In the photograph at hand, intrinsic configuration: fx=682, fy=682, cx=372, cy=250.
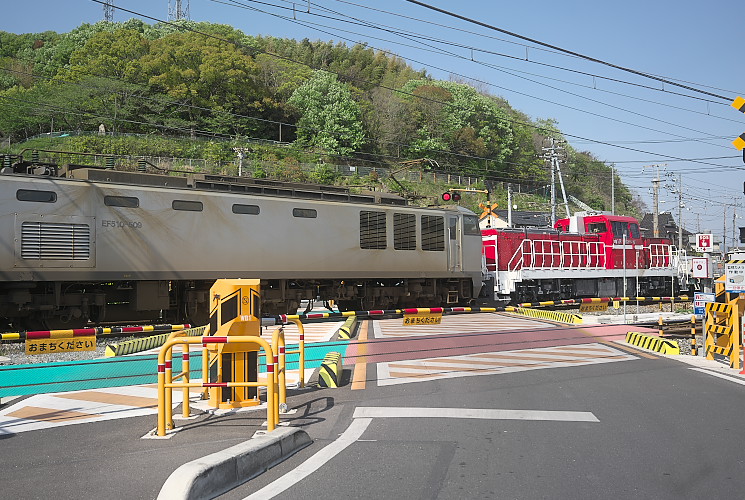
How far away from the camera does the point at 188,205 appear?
16.4 meters

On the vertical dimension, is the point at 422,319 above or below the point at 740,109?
below

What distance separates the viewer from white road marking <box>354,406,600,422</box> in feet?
25.6

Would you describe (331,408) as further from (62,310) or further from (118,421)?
(62,310)

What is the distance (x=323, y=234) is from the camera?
18.8 metres

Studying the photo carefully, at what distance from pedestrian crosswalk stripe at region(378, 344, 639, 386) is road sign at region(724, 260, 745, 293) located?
2.21 m

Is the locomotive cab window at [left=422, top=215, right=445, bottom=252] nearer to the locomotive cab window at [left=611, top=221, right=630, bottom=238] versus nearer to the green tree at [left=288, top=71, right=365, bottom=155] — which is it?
the locomotive cab window at [left=611, top=221, right=630, bottom=238]

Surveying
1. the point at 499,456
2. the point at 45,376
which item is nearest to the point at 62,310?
the point at 45,376

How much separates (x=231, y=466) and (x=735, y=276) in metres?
10.9

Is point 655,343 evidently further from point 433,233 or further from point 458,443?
point 458,443

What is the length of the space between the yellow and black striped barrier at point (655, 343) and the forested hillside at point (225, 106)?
3081 cm

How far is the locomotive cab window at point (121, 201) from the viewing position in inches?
596

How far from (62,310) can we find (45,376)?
661 cm

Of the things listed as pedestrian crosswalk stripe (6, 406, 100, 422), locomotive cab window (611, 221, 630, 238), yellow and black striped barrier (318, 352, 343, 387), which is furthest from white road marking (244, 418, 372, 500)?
locomotive cab window (611, 221, 630, 238)

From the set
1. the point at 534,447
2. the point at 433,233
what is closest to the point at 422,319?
the point at 433,233
